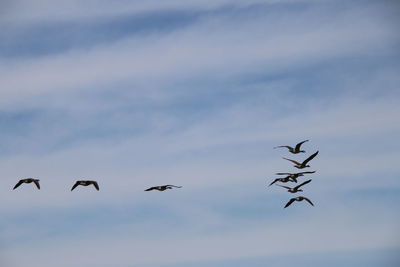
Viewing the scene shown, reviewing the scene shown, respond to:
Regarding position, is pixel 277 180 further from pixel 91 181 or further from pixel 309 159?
pixel 91 181

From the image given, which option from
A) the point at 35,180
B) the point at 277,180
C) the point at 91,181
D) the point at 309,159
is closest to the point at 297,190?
the point at 277,180

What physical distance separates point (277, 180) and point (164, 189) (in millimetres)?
12743

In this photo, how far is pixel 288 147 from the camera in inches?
3263

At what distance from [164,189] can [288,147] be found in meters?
14.0

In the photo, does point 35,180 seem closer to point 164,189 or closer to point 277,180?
point 164,189

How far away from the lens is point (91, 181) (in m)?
81.0

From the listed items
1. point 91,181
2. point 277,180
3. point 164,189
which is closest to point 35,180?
point 91,181

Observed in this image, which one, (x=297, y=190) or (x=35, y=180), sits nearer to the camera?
(x=35, y=180)

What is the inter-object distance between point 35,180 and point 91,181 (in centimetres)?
594

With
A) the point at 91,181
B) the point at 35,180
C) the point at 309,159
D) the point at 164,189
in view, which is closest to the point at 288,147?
the point at 309,159

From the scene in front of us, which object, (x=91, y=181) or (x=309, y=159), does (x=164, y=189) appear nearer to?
(x=91, y=181)

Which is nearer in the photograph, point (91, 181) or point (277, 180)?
point (91, 181)

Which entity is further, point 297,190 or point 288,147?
point 297,190

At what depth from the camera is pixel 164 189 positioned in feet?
275
